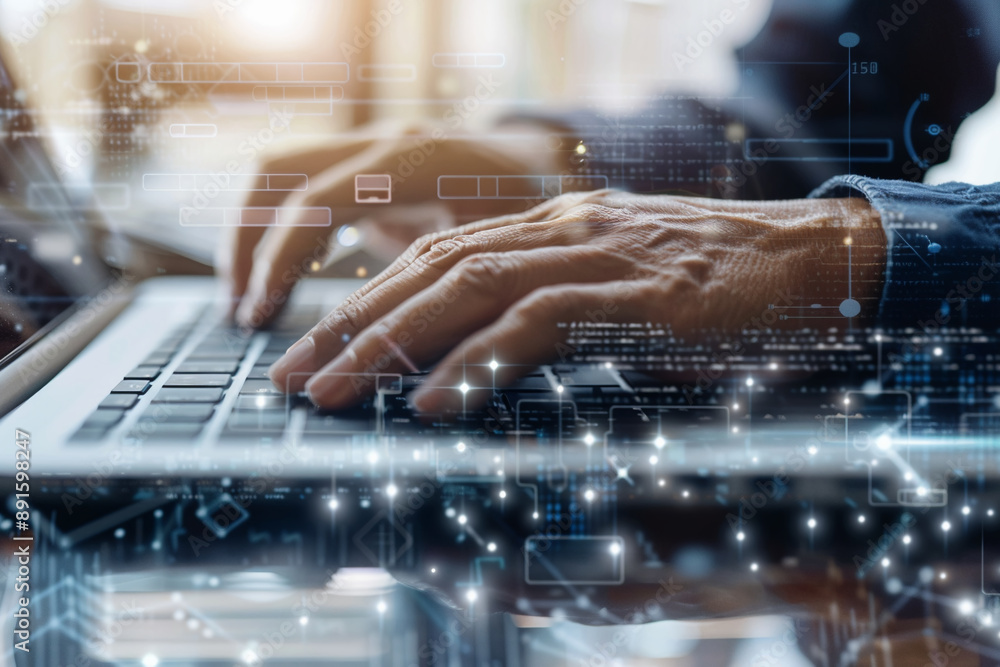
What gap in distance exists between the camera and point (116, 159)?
20.5 inches

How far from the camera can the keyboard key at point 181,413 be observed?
0.43m

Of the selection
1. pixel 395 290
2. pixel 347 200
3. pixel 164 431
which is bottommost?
pixel 164 431

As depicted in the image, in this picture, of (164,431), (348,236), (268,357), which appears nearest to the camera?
(164,431)

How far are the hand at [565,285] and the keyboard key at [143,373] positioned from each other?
119mm

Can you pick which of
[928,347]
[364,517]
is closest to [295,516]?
[364,517]

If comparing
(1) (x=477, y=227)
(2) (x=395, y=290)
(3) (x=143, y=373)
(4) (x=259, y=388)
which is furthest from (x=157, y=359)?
(1) (x=477, y=227)

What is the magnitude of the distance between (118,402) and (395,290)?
26 centimetres

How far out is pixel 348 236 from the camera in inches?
26.4

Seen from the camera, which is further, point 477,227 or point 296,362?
point 477,227

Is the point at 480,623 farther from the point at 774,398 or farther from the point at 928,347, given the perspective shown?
the point at 928,347

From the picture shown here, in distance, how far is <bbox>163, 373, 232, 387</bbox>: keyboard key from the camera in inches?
19.1

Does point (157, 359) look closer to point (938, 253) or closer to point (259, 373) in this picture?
point (259, 373)

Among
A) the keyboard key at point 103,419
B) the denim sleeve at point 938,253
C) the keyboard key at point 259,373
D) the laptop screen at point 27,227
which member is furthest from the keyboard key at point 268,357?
the denim sleeve at point 938,253

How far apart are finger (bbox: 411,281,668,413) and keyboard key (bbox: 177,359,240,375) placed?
0.20m
